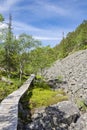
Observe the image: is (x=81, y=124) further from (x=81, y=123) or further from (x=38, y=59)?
(x=38, y=59)

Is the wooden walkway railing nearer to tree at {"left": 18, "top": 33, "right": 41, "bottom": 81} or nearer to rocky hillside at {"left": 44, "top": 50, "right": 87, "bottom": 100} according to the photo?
rocky hillside at {"left": 44, "top": 50, "right": 87, "bottom": 100}

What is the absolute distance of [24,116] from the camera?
21094 mm

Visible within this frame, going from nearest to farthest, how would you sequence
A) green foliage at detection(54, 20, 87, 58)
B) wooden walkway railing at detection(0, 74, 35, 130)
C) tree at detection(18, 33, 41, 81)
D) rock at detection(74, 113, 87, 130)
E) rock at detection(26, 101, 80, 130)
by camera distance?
wooden walkway railing at detection(0, 74, 35, 130), rock at detection(74, 113, 87, 130), rock at detection(26, 101, 80, 130), tree at detection(18, 33, 41, 81), green foliage at detection(54, 20, 87, 58)

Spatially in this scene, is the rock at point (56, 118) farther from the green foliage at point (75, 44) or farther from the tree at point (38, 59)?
the green foliage at point (75, 44)

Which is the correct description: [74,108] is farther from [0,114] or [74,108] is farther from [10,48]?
[10,48]

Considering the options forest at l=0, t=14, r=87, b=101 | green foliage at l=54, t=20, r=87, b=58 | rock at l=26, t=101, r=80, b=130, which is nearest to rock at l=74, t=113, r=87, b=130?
rock at l=26, t=101, r=80, b=130

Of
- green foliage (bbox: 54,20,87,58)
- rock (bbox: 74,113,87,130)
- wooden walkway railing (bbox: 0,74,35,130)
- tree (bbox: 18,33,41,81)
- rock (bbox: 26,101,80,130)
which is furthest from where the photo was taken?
green foliage (bbox: 54,20,87,58)

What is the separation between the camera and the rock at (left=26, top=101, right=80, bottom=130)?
18.5 meters

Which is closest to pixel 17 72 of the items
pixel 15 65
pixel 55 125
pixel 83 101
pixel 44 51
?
pixel 15 65

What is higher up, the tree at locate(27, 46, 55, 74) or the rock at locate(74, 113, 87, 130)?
the tree at locate(27, 46, 55, 74)

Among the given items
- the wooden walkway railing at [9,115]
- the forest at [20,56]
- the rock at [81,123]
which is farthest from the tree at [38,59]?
the rock at [81,123]

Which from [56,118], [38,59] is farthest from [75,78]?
[56,118]

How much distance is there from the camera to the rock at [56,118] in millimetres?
18516

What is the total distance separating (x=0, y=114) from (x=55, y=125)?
14.4 feet
